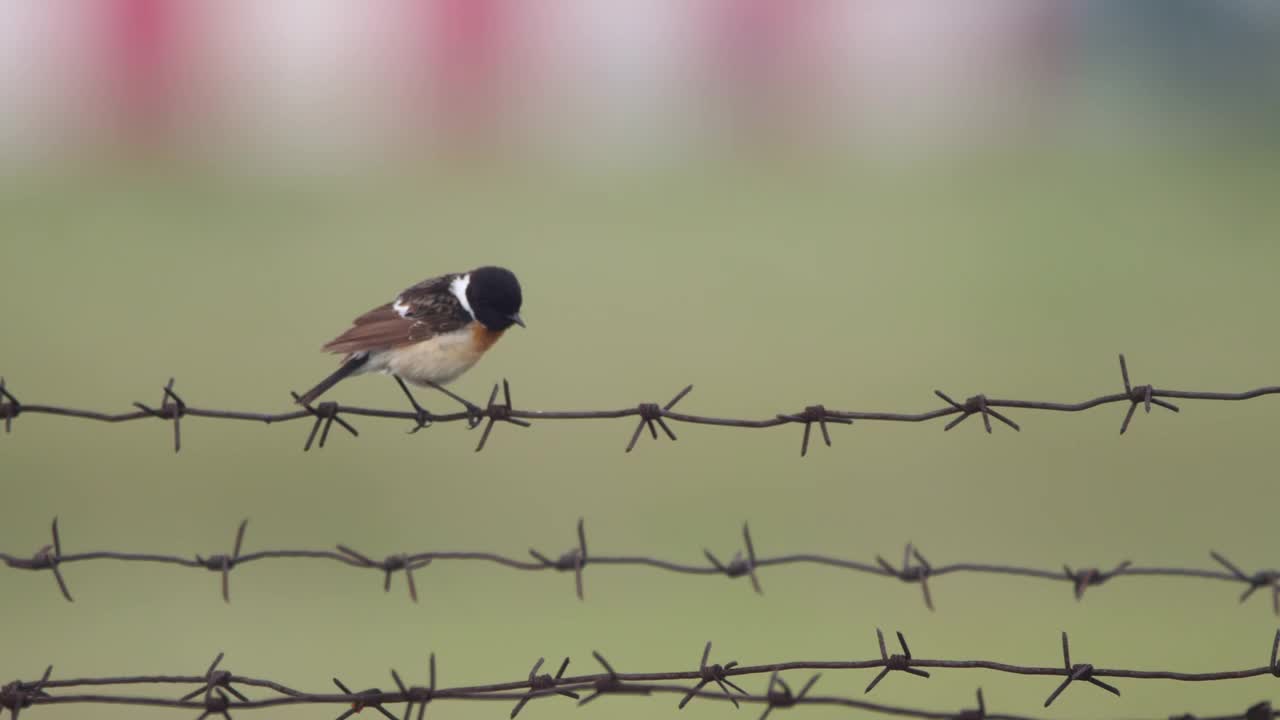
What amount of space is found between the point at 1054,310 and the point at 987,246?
4.27m

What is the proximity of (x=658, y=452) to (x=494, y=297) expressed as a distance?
8.88m

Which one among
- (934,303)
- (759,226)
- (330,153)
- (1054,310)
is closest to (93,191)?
(330,153)

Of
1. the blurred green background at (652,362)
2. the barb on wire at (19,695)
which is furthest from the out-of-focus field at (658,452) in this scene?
the barb on wire at (19,695)

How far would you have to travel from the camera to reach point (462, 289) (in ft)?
20.7

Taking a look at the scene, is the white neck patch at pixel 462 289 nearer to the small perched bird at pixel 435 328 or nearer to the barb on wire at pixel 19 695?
the small perched bird at pixel 435 328

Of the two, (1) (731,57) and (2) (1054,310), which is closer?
(2) (1054,310)

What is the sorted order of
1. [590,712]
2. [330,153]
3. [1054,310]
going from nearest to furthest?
[590,712]
[1054,310]
[330,153]

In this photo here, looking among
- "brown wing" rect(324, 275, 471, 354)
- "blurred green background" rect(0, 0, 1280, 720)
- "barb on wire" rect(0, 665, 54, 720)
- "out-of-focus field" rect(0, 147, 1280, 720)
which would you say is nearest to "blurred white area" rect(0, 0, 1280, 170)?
"blurred green background" rect(0, 0, 1280, 720)

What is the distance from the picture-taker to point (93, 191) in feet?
95.6

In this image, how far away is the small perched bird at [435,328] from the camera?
20.0ft

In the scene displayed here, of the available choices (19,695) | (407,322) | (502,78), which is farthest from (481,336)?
(502,78)

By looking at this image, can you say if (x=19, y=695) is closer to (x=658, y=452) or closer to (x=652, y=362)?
(x=658, y=452)

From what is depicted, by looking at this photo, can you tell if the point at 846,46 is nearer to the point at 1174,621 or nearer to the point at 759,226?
the point at 759,226

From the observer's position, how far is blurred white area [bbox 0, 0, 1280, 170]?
1268 inches
